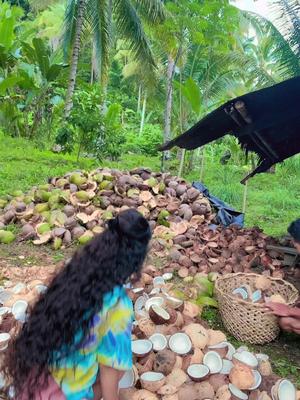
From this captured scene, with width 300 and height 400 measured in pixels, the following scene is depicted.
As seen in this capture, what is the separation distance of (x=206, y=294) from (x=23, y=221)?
2.25 m

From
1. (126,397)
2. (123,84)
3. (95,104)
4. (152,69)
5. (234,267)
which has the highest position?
(123,84)

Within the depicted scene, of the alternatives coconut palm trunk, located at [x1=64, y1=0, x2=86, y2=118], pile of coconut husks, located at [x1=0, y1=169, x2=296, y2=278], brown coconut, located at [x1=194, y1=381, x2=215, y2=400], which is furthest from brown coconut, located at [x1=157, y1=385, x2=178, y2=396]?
coconut palm trunk, located at [x1=64, y1=0, x2=86, y2=118]

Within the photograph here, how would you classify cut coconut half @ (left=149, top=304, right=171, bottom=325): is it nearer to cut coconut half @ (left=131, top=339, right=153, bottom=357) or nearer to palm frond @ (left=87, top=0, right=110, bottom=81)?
cut coconut half @ (left=131, top=339, right=153, bottom=357)

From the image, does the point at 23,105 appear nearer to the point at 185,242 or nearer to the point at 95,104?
the point at 95,104

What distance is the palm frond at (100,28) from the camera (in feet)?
34.8

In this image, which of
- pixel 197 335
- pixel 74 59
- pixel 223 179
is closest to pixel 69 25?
pixel 74 59

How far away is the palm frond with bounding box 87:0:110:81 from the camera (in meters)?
10.6

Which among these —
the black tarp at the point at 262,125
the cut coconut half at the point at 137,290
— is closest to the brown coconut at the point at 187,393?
the cut coconut half at the point at 137,290

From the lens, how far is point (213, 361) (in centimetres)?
236

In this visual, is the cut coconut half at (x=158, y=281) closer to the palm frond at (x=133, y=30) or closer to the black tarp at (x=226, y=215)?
the black tarp at (x=226, y=215)

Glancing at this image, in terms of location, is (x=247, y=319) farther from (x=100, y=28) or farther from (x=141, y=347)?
(x=100, y=28)

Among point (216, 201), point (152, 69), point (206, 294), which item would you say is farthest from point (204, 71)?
point (206, 294)

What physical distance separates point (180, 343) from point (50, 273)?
4.45 feet

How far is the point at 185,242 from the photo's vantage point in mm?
4504
